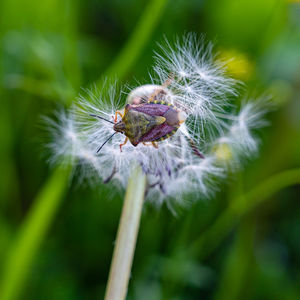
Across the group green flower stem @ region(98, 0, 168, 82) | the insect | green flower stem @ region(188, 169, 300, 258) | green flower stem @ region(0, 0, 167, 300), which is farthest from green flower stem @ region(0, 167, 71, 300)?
the insect

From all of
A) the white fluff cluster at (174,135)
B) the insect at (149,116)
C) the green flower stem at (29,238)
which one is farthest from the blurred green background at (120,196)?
the insect at (149,116)

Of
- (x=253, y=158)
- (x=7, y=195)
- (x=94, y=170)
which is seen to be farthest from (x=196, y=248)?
(x=7, y=195)

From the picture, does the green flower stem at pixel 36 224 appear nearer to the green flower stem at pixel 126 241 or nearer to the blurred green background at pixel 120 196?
the blurred green background at pixel 120 196

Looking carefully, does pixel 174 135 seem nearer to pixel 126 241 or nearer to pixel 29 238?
pixel 126 241

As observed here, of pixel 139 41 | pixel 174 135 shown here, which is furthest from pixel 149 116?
pixel 139 41

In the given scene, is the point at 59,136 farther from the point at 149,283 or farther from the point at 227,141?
the point at 149,283

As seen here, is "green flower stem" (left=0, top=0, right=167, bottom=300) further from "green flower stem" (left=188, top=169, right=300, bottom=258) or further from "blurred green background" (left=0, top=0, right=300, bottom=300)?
"green flower stem" (left=188, top=169, right=300, bottom=258)
